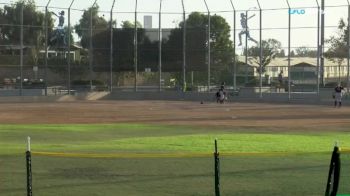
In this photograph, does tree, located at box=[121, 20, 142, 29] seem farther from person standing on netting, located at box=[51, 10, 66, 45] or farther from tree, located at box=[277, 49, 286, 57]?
tree, located at box=[277, 49, 286, 57]

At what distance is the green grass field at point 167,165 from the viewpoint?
9.65m

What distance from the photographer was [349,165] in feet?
39.0

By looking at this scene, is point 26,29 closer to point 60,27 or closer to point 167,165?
point 60,27

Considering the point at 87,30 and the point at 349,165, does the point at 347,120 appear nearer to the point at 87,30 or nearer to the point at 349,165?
the point at 349,165

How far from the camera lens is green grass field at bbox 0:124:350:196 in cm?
965

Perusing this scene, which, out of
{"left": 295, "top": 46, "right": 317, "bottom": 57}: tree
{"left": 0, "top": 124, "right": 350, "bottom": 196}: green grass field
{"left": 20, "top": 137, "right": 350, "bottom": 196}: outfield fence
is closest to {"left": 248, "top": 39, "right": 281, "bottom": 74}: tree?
{"left": 295, "top": 46, "right": 317, "bottom": 57}: tree

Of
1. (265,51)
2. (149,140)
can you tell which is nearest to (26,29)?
(265,51)

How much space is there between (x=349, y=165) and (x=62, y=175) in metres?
5.76

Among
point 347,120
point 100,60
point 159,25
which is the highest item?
point 159,25

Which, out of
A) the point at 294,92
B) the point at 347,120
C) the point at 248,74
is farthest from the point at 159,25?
the point at 347,120

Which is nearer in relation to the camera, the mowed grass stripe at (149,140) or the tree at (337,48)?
the mowed grass stripe at (149,140)

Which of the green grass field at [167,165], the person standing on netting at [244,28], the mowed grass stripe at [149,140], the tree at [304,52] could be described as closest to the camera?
the green grass field at [167,165]

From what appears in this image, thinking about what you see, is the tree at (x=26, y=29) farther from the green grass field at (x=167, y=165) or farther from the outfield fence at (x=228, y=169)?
the outfield fence at (x=228, y=169)

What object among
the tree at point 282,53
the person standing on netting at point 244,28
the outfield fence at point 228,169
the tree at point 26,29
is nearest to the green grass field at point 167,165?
the outfield fence at point 228,169
